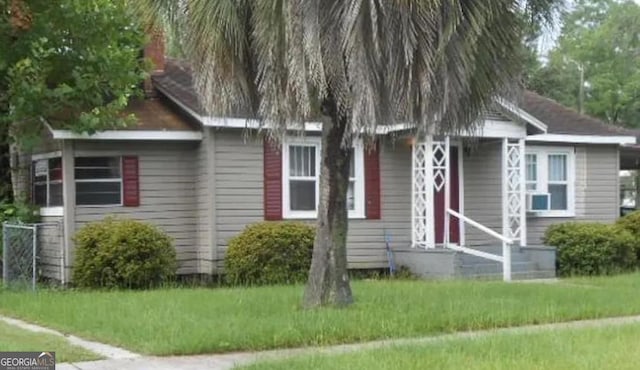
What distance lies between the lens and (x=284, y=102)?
10.7 m

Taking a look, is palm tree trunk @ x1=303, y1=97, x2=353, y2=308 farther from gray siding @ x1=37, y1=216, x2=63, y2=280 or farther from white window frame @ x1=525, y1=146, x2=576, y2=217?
white window frame @ x1=525, y1=146, x2=576, y2=217

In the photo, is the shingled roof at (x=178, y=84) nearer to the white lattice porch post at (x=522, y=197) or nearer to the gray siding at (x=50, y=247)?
the gray siding at (x=50, y=247)

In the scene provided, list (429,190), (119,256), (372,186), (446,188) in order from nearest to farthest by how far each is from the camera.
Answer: (119,256), (429,190), (372,186), (446,188)

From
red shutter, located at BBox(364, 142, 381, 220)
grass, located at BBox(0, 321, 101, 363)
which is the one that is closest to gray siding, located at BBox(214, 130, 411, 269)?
red shutter, located at BBox(364, 142, 381, 220)

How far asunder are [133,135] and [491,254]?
7521 mm

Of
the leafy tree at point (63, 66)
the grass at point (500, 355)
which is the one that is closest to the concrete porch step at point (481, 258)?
the leafy tree at point (63, 66)

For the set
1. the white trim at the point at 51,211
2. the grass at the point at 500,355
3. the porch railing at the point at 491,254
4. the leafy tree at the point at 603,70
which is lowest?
the grass at the point at 500,355

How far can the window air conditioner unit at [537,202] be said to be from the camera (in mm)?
19828

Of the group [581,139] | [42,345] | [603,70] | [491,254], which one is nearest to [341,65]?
[42,345]

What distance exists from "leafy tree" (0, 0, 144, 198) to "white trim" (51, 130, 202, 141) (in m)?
0.19

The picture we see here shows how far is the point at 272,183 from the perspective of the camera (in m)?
17.0

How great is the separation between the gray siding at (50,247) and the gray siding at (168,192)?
70 cm

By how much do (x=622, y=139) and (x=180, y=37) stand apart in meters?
13.2

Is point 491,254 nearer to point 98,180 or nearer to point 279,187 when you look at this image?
point 279,187
